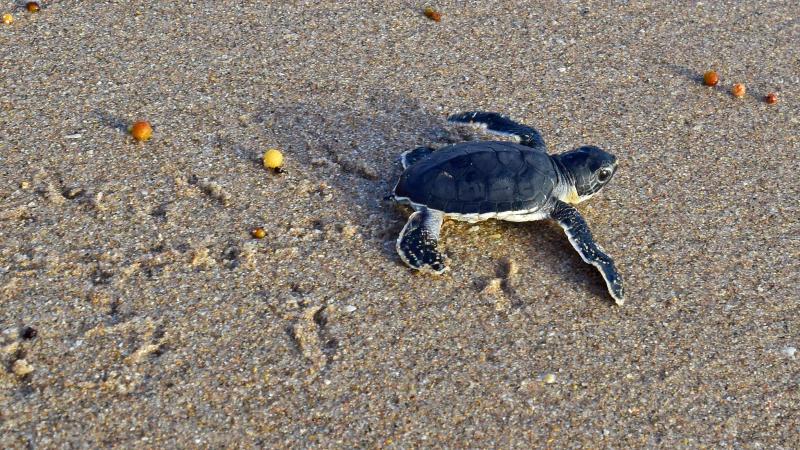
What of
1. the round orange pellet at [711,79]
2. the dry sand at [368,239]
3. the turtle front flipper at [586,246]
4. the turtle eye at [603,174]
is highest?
the turtle eye at [603,174]

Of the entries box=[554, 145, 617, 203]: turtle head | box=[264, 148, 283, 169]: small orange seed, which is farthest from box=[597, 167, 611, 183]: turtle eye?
box=[264, 148, 283, 169]: small orange seed

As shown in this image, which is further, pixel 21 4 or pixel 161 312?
pixel 21 4

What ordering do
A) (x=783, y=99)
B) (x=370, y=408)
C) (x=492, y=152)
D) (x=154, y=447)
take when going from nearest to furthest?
(x=154, y=447), (x=370, y=408), (x=492, y=152), (x=783, y=99)

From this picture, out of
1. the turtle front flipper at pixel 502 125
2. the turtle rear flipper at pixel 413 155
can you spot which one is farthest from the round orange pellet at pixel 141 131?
the turtle front flipper at pixel 502 125

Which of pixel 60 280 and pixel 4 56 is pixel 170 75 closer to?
pixel 4 56

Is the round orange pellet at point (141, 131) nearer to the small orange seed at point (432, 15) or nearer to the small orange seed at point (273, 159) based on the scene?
the small orange seed at point (273, 159)

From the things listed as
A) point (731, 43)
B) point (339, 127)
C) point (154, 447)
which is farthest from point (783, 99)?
point (154, 447)

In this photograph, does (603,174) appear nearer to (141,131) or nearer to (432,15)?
(432,15)
